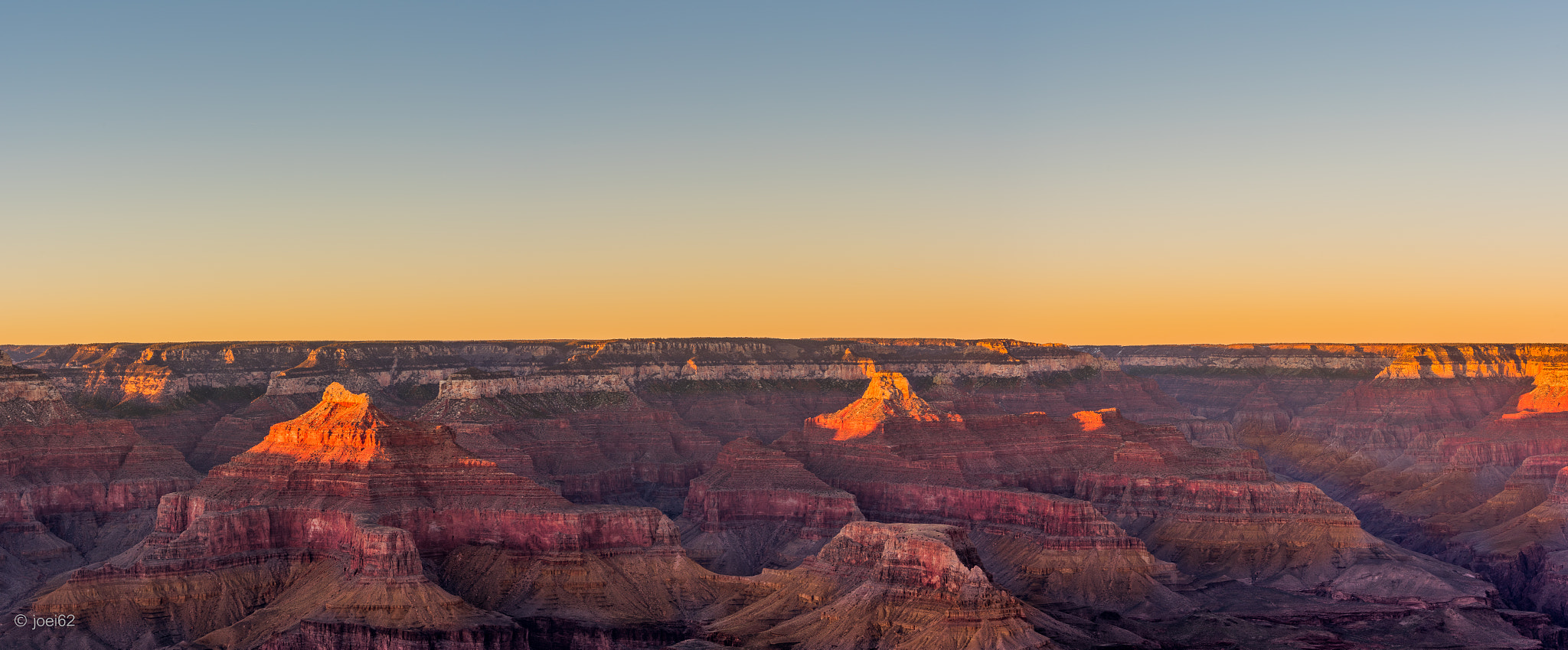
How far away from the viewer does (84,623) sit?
365 ft

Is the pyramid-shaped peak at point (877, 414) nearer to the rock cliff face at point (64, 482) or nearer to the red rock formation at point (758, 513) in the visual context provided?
the red rock formation at point (758, 513)

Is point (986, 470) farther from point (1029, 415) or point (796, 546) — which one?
point (796, 546)

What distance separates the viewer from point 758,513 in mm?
156750

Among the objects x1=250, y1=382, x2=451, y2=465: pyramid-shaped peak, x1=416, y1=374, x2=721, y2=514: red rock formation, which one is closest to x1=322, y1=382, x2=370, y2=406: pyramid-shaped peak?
x1=250, y1=382, x2=451, y2=465: pyramid-shaped peak

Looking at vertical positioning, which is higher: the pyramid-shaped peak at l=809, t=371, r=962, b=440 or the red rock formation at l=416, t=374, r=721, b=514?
the pyramid-shaped peak at l=809, t=371, r=962, b=440

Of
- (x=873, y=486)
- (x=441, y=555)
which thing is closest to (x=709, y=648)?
(x=441, y=555)

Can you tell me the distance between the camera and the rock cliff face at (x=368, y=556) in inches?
4274

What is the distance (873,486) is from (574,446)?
41.7 metres

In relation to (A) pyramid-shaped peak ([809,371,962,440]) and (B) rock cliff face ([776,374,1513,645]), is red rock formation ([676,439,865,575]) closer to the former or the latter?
(B) rock cliff face ([776,374,1513,645])

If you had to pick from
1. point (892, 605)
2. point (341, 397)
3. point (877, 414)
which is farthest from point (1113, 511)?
point (341, 397)

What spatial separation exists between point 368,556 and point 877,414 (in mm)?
80772

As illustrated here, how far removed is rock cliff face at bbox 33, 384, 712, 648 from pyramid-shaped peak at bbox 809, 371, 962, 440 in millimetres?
57779

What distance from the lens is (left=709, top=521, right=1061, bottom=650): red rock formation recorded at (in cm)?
10181

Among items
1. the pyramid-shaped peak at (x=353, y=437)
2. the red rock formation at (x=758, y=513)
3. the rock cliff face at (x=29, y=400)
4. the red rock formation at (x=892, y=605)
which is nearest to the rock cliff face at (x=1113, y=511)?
the red rock formation at (x=758, y=513)
